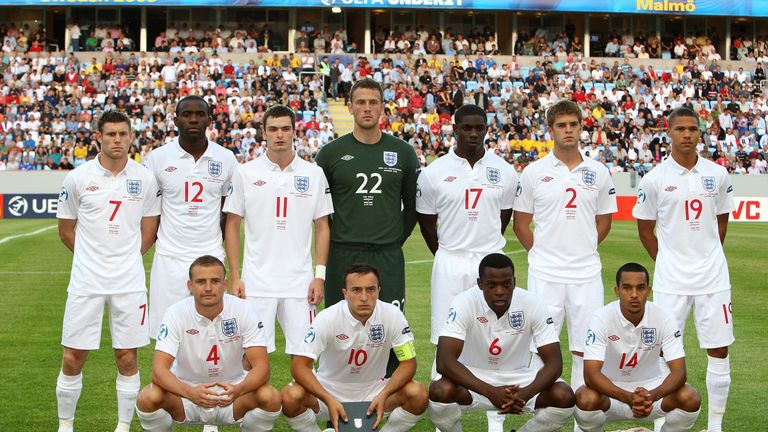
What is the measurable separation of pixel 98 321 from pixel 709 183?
4.44 m

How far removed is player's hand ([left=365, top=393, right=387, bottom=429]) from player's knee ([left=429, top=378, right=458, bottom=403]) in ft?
1.10

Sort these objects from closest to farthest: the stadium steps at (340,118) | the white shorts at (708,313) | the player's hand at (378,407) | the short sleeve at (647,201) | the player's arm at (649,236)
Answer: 1. the player's hand at (378,407)
2. the white shorts at (708,313)
3. the short sleeve at (647,201)
4. the player's arm at (649,236)
5. the stadium steps at (340,118)

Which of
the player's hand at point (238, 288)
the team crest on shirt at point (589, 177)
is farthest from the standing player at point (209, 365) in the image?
the team crest on shirt at point (589, 177)

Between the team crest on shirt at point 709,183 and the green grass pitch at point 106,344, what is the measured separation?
1743mm

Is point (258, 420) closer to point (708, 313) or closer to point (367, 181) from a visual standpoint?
point (367, 181)

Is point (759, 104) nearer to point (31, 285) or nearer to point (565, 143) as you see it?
point (31, 285)

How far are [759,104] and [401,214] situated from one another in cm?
3572

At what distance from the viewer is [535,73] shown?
41406mm

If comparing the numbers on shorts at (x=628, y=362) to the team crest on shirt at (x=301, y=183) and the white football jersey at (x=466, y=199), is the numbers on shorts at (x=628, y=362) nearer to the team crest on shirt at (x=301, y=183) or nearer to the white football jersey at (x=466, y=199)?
the white football jersey at (x=466, y=199)

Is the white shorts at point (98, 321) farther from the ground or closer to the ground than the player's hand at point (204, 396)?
farther from the ground

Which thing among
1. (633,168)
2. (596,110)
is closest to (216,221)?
(633,168)

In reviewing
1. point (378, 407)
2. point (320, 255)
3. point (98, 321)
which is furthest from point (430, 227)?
point (98, 321)

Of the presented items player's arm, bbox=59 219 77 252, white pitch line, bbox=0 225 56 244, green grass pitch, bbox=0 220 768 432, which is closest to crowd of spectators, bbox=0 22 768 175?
white pitch line, bbox=0 225 56 244

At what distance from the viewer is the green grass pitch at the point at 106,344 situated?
805 centimetres
